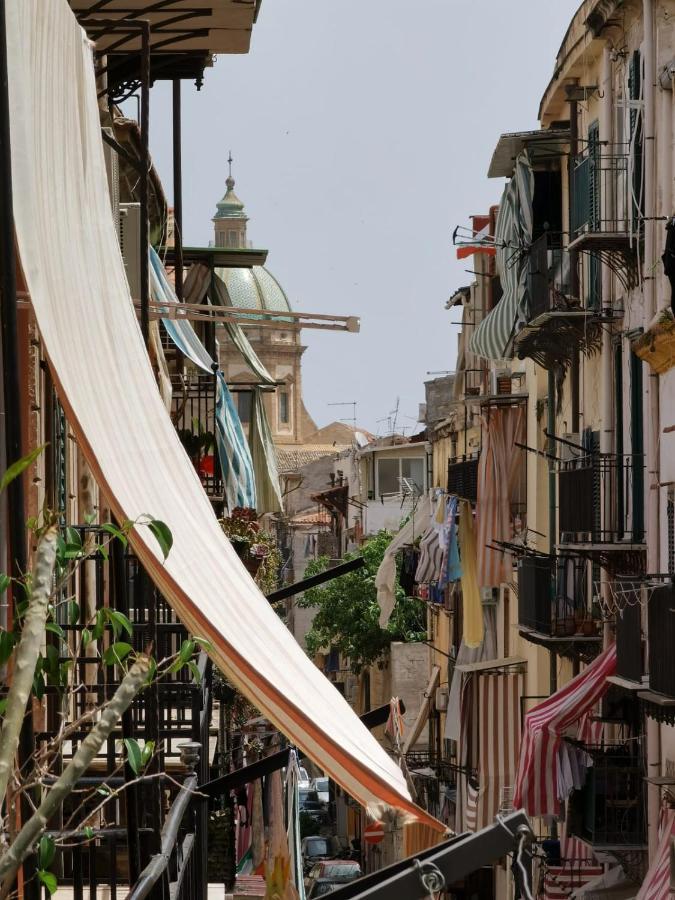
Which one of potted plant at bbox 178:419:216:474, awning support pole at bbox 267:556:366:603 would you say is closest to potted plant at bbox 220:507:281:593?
potted plant at bbox 178:419:216:474

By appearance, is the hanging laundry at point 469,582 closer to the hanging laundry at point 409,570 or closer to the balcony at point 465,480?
the balcony at point 465,480

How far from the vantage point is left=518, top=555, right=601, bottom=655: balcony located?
21281 millimetres

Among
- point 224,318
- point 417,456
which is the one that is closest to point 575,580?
point 224,318

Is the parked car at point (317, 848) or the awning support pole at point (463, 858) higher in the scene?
the awning support pole at point (463, 858)

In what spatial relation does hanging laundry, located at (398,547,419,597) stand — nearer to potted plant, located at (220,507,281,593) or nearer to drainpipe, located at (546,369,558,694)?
drainpipe, located at (546,369,558,694)

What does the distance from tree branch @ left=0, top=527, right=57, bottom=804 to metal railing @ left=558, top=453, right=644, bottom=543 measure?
15078 mm

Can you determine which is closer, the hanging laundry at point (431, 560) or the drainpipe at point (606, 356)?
the drainpipe at point (606, 356)

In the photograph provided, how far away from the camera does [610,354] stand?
2012cm

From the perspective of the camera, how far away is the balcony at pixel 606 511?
60.9ft

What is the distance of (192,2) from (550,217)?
528 inches

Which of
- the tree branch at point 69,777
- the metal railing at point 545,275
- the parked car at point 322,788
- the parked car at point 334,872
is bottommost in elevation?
the parked car at point 322,788

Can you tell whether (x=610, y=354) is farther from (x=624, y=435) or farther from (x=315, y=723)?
(x=315, y=723)

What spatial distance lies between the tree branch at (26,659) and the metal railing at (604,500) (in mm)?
15078

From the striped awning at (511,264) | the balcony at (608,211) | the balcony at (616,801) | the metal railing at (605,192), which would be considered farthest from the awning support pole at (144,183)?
the striped awning at (511,264)
